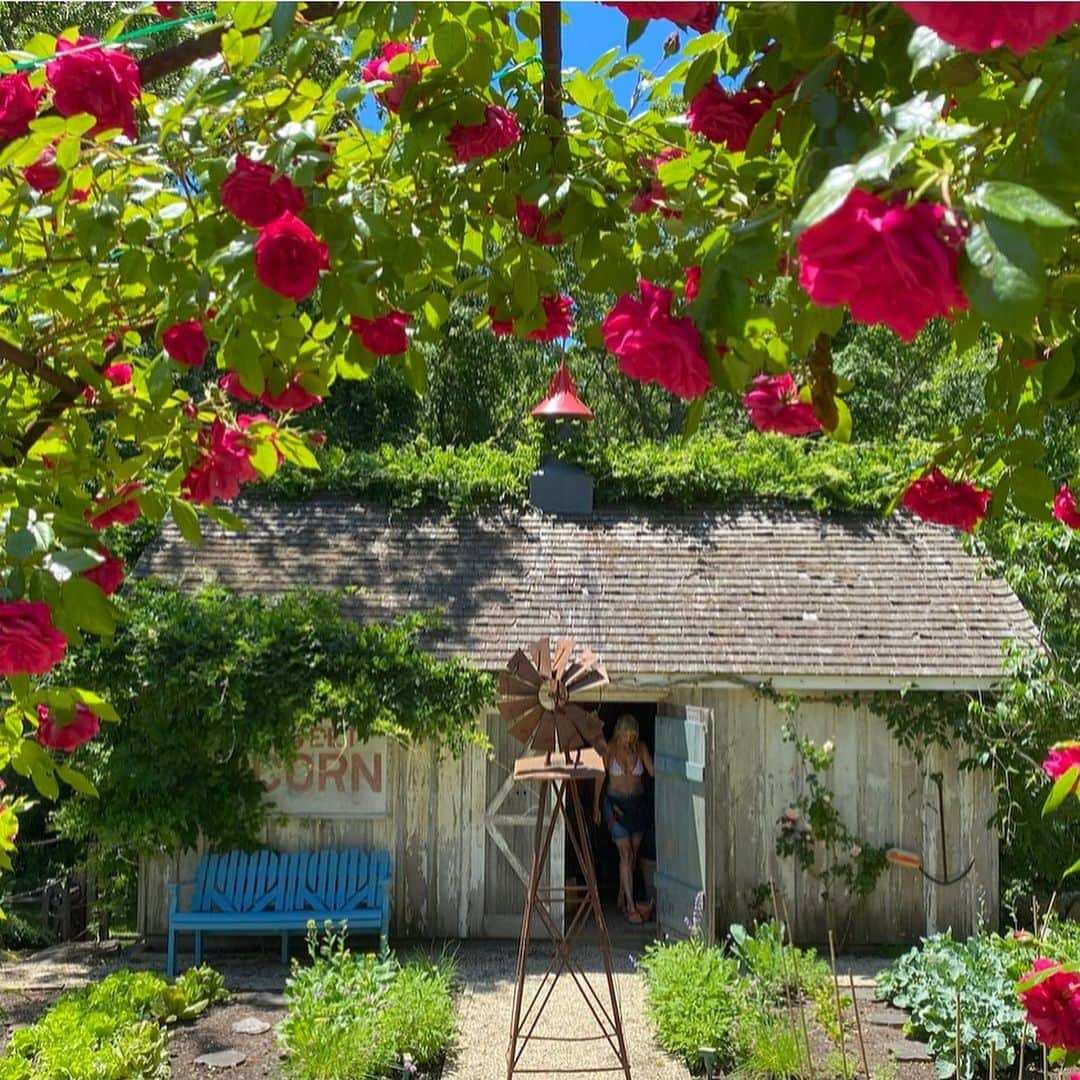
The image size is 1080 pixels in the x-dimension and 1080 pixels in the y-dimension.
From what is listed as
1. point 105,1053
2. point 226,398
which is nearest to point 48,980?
point 105,1053

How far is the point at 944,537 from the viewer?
12.0 metres

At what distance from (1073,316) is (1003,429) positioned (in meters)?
0.57

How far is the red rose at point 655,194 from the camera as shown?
2730 mm

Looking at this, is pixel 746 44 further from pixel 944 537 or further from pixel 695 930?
pixel 944 537

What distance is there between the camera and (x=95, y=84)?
2.38m

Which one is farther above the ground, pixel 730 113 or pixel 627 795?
pixel 730 113

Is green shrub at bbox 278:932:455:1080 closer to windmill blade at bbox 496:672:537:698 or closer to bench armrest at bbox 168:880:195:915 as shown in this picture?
bench armrest at bbox 168:880:195:915

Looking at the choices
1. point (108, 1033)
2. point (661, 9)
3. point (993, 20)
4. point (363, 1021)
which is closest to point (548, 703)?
point (363, 1021)

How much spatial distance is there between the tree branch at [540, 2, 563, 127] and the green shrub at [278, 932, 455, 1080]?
17.4 ft

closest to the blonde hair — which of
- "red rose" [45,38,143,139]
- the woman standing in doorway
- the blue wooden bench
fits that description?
the woman standing in doorway

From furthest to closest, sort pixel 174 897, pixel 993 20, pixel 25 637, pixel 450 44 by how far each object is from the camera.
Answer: pixel 174 897
pixel 450 44
pixel 25 637
pixel 993 20

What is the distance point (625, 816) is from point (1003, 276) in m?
11.0

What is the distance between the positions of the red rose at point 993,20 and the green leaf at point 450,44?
5.48 feet

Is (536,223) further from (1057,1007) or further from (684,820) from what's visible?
(684,820)
